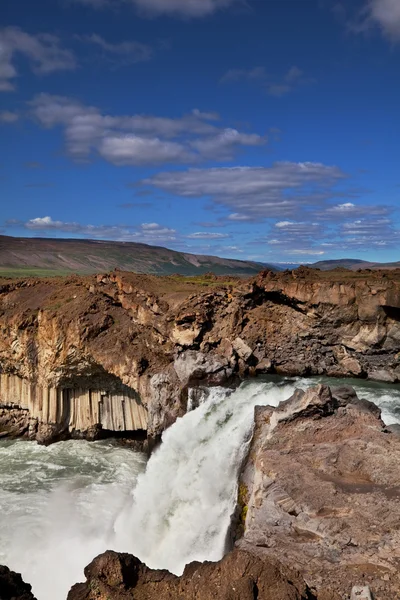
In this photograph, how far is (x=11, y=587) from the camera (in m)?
8.88

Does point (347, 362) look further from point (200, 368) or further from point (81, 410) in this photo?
point (81, 410)

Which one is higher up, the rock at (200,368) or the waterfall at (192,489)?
the rock at (200,368)

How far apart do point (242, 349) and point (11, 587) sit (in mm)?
21524

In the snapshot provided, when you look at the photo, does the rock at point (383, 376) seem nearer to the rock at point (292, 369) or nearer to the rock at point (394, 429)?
the rock at point (292, 369)

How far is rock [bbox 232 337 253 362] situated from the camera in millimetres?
29250

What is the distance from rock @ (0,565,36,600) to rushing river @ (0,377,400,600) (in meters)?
8.44

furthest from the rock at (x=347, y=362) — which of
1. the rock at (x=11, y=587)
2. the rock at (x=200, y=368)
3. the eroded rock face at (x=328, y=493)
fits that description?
the rock at (x=11, y=587)

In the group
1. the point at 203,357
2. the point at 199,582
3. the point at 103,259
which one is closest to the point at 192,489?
the point at 203,357

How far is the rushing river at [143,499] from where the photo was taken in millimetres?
17719

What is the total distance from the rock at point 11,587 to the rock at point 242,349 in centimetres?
2089

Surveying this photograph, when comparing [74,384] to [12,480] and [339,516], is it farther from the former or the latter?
[339,516]

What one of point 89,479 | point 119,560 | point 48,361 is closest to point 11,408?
point 48,361

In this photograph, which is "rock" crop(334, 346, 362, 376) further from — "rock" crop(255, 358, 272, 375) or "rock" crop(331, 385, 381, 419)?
"rock" crop(331, 385, 381, 419)

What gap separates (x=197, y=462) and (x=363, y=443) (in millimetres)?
8103
